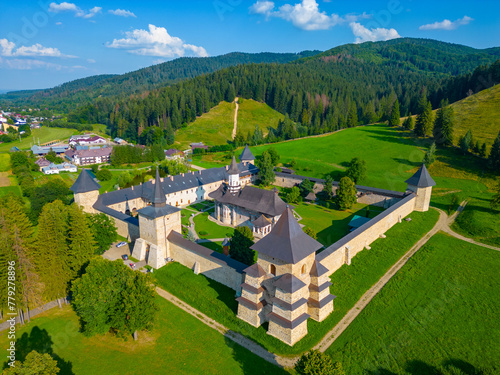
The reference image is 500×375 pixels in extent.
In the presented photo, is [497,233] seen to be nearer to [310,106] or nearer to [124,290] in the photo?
[124,290]

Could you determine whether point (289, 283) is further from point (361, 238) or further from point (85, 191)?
point (85, 191)

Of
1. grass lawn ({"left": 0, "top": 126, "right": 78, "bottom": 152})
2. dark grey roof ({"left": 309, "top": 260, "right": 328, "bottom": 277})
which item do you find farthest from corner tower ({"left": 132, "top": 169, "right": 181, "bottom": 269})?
grass lawn ({"left": 0, "top": 126, "right": 78, "bottom": 152})

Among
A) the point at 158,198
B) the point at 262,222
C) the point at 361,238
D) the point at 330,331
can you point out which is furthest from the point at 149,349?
the point at 361,238

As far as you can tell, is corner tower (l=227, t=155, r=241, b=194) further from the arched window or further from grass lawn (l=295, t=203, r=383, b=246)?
the arched window

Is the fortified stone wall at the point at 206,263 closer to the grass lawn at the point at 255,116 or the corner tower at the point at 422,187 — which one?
the corner tower at the point at 422,187

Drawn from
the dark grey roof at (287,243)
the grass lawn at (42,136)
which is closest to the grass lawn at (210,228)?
the dark grey roof at (287,243)
